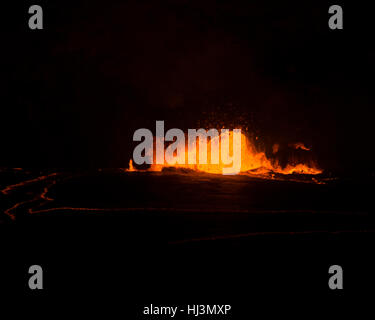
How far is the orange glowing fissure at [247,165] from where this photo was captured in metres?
9.30

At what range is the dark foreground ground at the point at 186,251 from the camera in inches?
92.3

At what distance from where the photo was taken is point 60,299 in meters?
A: 2.32

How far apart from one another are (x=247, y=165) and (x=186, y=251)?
24.0 ft

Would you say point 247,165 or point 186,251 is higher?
point 247,165

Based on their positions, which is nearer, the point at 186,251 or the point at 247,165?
the point at 186,251

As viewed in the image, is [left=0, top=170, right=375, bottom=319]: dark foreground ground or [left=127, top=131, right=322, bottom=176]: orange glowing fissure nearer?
[left=0, top=170, right=375, bottom=319]: dark foreground ground

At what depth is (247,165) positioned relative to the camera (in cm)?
1017

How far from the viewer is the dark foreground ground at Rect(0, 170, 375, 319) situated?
7.69 ft

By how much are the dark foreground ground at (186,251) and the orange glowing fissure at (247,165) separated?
10.9 ft

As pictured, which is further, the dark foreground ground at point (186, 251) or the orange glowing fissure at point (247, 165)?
the orange glowing fissure at point (247, 165)

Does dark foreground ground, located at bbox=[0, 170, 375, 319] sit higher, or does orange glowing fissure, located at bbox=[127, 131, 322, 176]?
orange glowing fissure, located at bbox=[127, 131, 322, 176]

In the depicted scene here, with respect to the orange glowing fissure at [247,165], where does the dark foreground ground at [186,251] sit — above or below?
below

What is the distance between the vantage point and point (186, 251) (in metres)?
3.13

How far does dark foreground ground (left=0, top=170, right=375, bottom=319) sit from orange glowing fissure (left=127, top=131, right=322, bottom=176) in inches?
130
